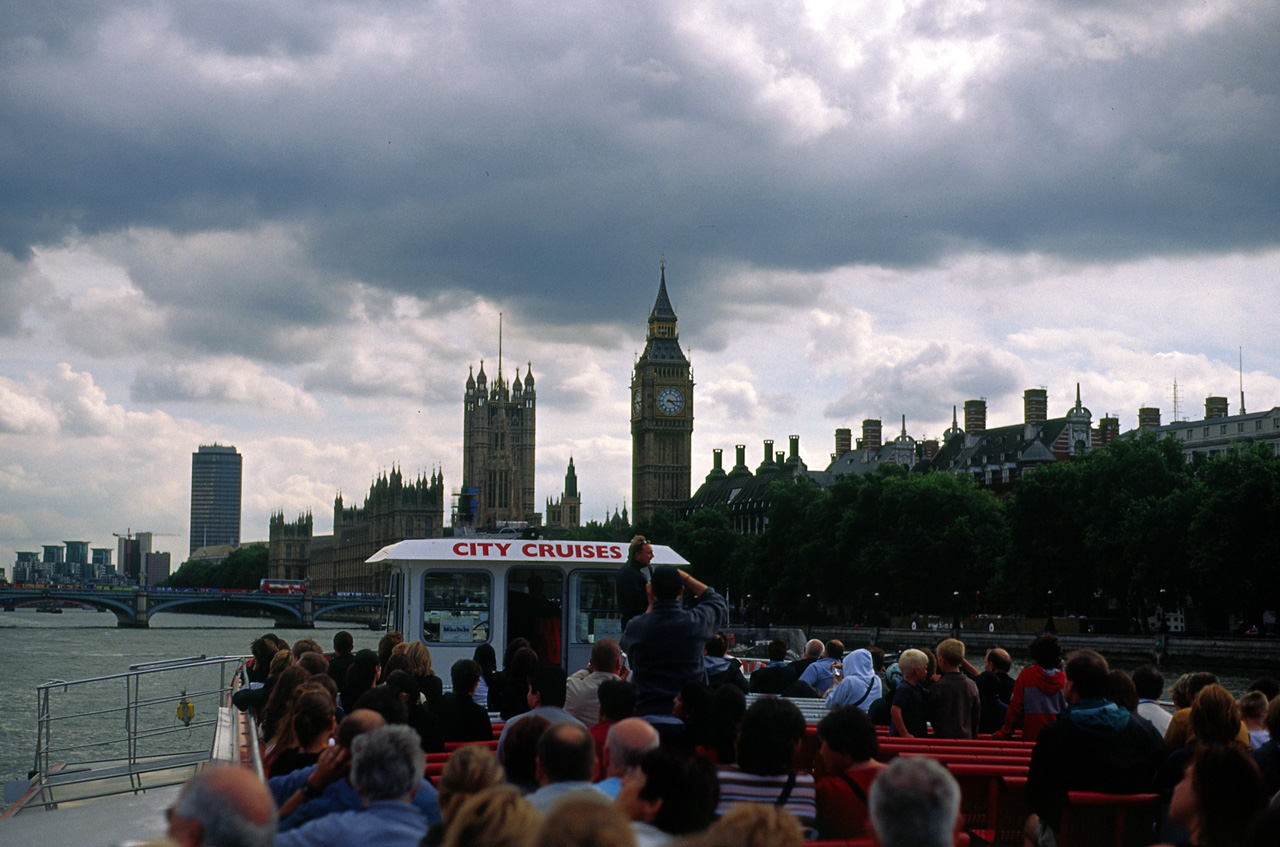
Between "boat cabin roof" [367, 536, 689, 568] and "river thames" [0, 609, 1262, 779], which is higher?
"boat cabin roof" [367, 536, 689, 568]

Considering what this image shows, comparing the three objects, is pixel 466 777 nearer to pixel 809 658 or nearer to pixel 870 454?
pixel 809 658

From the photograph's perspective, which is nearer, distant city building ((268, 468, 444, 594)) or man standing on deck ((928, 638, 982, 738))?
man standing on deck ((928, 638, 982, 738))

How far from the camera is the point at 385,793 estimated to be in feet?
15.6

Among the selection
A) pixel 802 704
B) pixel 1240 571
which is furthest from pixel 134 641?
pixel 802 704

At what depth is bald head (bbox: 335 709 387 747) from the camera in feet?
18.5

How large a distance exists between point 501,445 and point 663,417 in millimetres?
32383

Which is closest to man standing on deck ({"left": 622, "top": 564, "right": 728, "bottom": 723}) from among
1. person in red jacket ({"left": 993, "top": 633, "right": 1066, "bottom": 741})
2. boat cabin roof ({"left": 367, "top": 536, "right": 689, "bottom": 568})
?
person in red jacket ({"left": 993, "top": 633, "right": 1066, "bottom": 741})

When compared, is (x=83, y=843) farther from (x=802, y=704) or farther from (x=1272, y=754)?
(x=1272, y=754)

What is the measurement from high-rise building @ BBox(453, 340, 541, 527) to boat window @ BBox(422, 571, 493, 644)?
5878 inches

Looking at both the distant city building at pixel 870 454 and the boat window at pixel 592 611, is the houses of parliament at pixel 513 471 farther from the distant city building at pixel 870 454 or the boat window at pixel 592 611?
the boat window at pixel 592 611

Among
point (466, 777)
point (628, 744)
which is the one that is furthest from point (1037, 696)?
point (466, 777)

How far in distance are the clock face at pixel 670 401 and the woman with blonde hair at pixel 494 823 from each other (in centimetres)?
14532

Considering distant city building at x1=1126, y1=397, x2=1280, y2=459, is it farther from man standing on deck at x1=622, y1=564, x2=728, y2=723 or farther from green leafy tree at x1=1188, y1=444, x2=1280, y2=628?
man standing on deck at x1=622, y1=564, x2=728, y2=723

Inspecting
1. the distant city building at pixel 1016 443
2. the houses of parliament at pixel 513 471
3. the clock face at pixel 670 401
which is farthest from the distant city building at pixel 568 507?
the distant city building at pixel 1016 443
